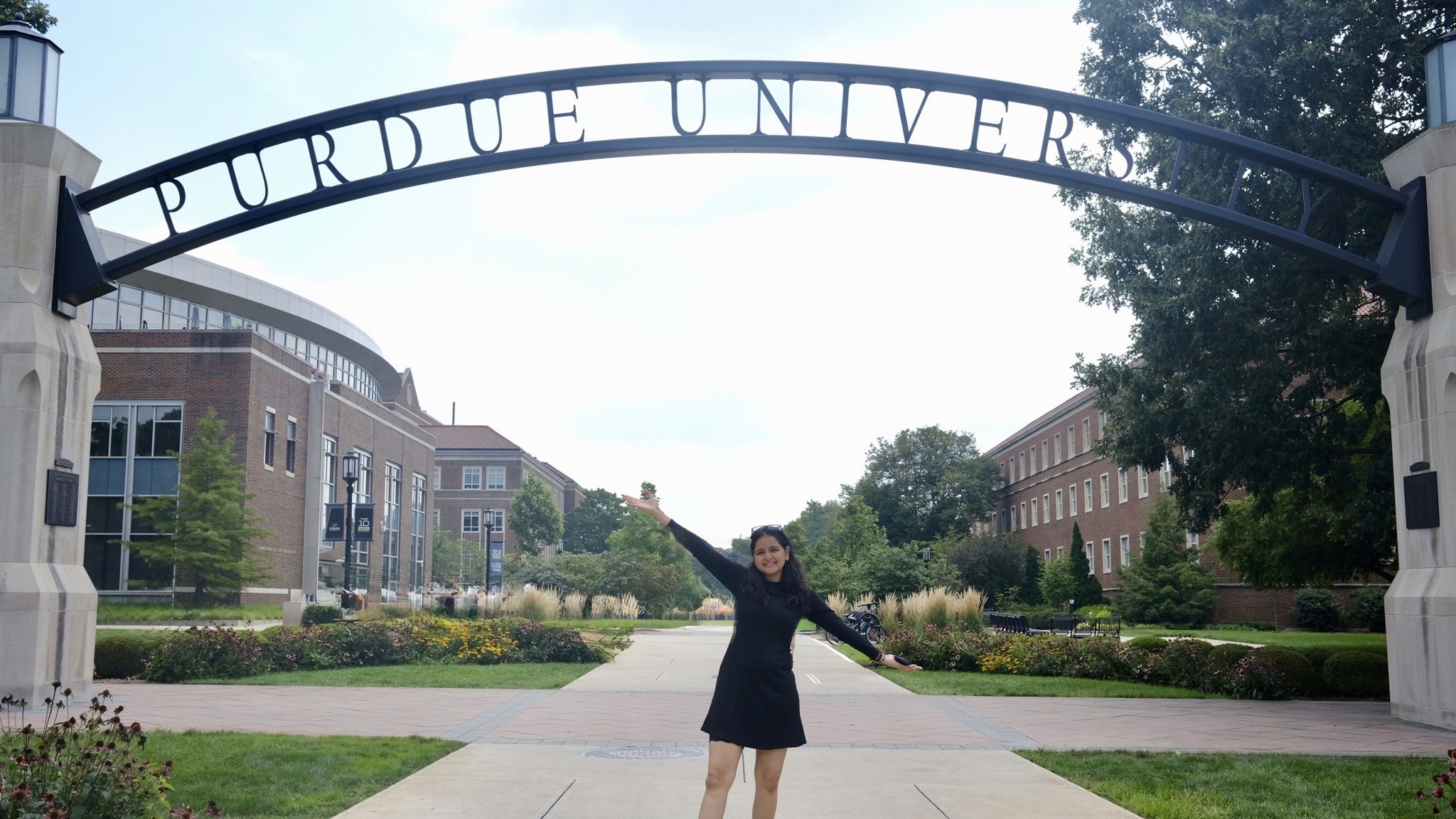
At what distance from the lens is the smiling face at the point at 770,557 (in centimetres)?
579

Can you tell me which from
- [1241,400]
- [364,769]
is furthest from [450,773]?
[1241,400]

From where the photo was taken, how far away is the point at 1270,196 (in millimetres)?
16141

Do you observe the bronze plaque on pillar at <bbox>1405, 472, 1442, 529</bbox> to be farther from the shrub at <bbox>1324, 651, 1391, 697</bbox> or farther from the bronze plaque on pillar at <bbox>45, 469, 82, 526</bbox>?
the bronze plaque on pillar at <bbox>45, 469, 82, 526</bbox>

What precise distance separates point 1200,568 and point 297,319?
4055 centimetres

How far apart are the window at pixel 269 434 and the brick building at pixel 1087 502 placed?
28.1 meters

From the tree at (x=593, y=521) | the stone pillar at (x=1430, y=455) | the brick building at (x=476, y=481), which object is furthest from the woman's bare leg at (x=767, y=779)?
the tree at (x=593, y=521)

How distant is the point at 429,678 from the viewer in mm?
16953

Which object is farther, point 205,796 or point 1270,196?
point 1270,196

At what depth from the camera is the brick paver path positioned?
35.5 ft

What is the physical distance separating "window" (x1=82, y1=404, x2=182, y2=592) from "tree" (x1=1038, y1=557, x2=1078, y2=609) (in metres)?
36.8

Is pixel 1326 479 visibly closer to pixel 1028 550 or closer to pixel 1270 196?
pixel 1270 196

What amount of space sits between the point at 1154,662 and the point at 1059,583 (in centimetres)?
3910

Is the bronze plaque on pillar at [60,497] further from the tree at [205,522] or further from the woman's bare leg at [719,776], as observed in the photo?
the tree at [205,522]

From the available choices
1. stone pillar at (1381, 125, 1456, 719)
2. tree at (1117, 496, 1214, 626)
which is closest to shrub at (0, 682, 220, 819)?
stone pillar at (1381, 125, 1456, 719)
